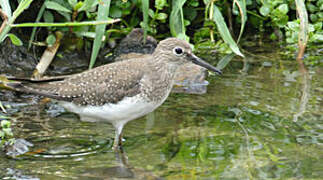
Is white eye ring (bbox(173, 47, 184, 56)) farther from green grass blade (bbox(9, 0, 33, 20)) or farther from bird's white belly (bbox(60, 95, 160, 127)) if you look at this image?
green grass blade (bbox(9, 0, 33, 20))

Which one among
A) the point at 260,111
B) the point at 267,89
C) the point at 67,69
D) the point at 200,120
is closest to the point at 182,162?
the point at 200,120

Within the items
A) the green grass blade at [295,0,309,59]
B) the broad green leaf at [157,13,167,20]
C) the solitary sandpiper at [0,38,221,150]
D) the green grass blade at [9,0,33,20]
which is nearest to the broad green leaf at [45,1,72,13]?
the solitary sandpiper at [0,38,221,150]

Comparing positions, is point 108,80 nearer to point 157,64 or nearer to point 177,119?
point 157,64

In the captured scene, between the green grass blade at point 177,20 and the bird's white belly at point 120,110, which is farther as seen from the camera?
the green grass blade at point 177,20

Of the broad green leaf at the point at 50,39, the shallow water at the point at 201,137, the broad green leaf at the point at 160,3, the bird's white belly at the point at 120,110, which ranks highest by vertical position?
the broad green leaf at the point at 160,3

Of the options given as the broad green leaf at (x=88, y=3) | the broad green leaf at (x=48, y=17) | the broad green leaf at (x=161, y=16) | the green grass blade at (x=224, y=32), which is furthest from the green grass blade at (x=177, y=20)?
the broad green leaf at (x=48, y=17)

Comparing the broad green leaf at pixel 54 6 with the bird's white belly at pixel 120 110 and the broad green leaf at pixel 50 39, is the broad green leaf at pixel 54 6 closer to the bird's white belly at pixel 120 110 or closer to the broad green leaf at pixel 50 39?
the broad green leaf at pixel 50 39

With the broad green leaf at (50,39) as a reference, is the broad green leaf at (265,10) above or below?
above

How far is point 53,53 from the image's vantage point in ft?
24.3

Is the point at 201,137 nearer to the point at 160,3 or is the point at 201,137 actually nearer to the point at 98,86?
the point at 98,86

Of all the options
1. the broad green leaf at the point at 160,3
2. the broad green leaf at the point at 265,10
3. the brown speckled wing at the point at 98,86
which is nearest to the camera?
the brown speckled wing at the point at 98,86

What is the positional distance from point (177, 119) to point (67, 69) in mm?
1990

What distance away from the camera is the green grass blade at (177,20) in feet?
23.7

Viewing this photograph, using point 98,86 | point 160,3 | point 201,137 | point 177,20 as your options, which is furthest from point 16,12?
point 177,20
